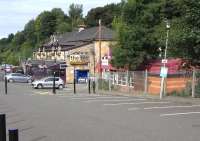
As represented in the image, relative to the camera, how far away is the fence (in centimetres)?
3540

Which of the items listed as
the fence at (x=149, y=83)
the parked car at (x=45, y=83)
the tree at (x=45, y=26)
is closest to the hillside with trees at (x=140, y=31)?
the fence at (x=149, y=83)

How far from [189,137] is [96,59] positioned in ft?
242

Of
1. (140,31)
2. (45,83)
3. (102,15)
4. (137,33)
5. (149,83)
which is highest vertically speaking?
(102,15)

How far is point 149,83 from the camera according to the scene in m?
44.0

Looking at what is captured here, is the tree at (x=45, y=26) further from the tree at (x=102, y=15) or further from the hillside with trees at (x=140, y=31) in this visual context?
the hillside with trees at (x=140, y=31)

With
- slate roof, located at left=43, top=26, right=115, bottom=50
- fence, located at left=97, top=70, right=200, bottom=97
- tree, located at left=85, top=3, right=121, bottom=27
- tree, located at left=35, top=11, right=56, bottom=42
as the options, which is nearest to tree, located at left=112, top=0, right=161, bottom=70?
fence, located at left=97, top=70, right=200, bottom=97

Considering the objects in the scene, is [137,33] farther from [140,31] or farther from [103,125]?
[103,125]

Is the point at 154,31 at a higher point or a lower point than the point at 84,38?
lower

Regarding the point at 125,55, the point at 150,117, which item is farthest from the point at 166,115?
the point at 125,55

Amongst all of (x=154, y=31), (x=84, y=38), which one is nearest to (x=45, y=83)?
(x=154, y=31)

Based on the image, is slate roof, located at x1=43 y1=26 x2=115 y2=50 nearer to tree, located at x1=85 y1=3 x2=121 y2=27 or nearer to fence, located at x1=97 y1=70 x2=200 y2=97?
tree, located at x1=85 y1=3 x2=121 y2=27

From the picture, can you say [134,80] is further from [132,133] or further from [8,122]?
[132,133]

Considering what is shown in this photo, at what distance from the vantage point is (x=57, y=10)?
558 ft

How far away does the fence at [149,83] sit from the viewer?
35.4m
